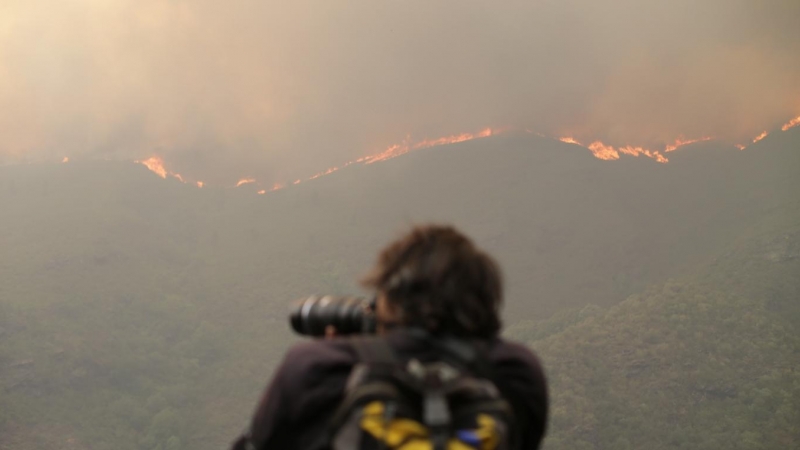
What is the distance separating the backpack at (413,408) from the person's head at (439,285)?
0.36ft

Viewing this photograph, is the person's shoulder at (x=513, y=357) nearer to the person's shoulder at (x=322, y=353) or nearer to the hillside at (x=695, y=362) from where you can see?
the person's shoulder at (x=322, y=353)

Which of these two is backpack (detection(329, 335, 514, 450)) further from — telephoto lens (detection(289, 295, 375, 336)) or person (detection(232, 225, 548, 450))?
telephoto lens (detection(289, 295, 375, 336))

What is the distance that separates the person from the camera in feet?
4.53

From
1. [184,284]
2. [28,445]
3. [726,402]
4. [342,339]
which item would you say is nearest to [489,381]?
[342,339]

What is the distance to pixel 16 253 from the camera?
7831 cm

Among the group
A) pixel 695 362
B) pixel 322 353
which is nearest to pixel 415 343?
pixel 322 353

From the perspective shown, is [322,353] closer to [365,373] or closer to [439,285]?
[365,373]

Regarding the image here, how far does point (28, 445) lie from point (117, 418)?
12400 millimetres

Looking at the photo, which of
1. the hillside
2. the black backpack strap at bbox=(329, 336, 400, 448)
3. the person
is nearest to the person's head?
the person

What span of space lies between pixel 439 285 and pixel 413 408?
0.92ft

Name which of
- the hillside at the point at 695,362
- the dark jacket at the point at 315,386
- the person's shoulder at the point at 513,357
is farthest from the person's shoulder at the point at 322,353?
the hillside at the point at 695,362

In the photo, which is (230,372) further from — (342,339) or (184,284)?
(342,339)

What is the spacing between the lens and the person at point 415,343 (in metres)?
1.38

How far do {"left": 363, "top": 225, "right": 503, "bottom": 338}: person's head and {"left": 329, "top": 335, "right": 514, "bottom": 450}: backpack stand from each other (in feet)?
0.36
